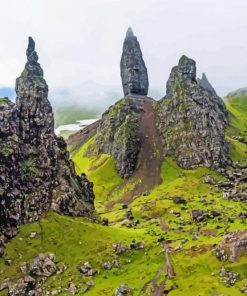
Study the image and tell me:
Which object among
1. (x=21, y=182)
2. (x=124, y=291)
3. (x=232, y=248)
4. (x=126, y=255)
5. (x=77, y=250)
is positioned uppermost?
(x=21, y=182)

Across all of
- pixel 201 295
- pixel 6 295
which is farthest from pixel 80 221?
pixel 201 295

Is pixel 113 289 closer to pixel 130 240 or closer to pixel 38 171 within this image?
pixel 130 240

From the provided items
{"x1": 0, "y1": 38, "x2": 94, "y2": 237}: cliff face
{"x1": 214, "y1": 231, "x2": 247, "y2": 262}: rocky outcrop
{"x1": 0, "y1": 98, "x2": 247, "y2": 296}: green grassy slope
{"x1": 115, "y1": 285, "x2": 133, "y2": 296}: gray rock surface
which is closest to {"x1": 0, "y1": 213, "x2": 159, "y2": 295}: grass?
{"x1": 0, "y1": 98, "x2": 247, "y2": 296}: green grassy slope

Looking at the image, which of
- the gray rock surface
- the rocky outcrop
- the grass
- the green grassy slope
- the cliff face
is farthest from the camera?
the cliff face

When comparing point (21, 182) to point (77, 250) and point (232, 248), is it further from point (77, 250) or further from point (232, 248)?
point (232, 248)

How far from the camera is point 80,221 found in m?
193

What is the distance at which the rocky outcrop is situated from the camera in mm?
152875

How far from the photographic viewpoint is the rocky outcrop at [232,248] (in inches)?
6019

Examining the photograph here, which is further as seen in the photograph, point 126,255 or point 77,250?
point 77,250

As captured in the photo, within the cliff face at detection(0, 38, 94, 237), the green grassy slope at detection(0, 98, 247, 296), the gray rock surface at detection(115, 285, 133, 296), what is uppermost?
the cliff face at detection(0, 38, 94, 237)

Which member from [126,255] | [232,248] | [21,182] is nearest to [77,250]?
[126,255]

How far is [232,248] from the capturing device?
155 m

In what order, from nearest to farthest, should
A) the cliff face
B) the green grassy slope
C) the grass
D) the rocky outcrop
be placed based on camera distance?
1. the green grassy slope
2. the rocky outcrop
3. the grass
4. the cliff face

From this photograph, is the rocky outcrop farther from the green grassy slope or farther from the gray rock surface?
the gray rock surface
